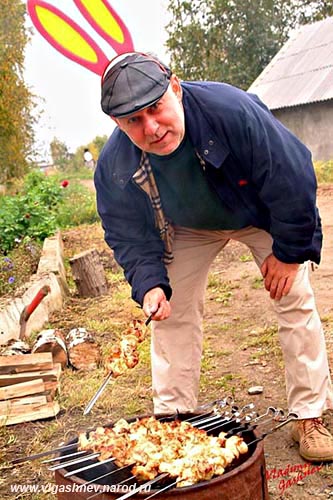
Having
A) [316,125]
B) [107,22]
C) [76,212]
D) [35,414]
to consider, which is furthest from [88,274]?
[316,125]

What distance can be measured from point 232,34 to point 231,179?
32.5 metres

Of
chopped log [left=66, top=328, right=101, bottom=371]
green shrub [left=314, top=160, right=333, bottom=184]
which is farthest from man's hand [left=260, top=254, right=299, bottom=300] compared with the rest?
green shrub [left=314, top=160, right=333, bottom=184]

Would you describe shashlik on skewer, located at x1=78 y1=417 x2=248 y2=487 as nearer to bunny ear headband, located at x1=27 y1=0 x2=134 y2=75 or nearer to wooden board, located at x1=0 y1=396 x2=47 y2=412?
bunny ear headband, located at x1=27 y1=0 x2=134 y2=75

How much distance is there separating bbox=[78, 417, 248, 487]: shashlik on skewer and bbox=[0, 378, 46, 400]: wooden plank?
6.12 ft

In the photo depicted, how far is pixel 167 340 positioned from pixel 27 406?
132cm

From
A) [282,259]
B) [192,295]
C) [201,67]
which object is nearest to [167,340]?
[192,295]

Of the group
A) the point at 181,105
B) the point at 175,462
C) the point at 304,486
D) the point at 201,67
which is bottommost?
the point at 304,486

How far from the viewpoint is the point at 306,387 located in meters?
3.35

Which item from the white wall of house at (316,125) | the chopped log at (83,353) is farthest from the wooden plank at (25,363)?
the white wall of house at (316,125)

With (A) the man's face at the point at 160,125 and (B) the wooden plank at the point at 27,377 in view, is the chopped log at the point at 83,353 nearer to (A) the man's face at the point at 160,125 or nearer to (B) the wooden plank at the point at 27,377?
(B) the wooden plank at the point at 27,377

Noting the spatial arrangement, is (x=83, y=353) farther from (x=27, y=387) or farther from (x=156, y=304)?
(x=156, y=304)

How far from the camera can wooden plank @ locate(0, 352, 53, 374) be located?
4.51m

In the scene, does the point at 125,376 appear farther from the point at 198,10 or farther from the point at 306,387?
the point at 198,10

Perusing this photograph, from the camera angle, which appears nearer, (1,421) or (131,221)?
(131,221)
